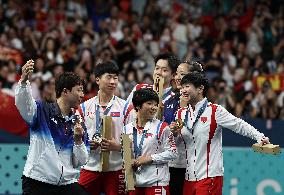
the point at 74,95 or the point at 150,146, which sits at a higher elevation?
the point at 74,95

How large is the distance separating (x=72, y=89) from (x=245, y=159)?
500 cm

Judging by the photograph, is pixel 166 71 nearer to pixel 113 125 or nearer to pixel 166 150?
pixel 113 125

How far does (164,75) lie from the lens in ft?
35.1

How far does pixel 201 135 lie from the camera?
388 inches

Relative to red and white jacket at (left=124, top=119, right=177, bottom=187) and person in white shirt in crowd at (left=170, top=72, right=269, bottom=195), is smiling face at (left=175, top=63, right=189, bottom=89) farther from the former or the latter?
red and white jacket at (left=124, top=119, right=177, bottom=187)

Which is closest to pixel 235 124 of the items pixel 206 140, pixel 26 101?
pixel 206 140

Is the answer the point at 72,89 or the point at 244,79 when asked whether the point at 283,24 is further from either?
the point at 72,89

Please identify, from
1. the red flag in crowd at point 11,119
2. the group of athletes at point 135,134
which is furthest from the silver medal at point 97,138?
the red flag in crowd at point 11,119

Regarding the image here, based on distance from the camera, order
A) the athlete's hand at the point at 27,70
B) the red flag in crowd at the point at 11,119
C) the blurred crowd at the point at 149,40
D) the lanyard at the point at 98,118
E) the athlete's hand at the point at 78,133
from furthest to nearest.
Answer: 1. the blurred crowd at the point at 149,40
2. the red flag in crowd at the point at 11,119
3. the lanyard at the point at 98,118
4. the athlete's hand at the point at 78,133
5. the athlete's hand at the point at 27,70

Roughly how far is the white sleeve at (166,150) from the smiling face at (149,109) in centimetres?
24

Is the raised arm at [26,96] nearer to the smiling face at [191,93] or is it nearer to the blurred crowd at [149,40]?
the smiling face at [191,93]

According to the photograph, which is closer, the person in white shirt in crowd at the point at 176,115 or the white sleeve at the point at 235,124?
the white sleeve at the point at 235,124

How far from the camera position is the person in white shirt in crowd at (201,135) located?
9820 millimetres

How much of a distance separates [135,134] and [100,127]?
74 cm
